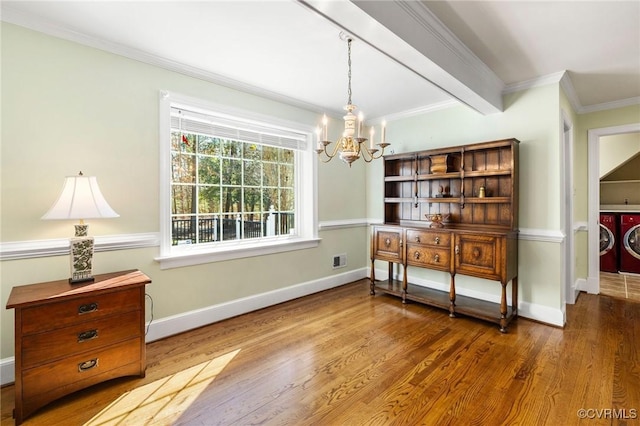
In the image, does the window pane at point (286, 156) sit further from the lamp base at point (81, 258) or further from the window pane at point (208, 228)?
the lamp base at point (81, 258)

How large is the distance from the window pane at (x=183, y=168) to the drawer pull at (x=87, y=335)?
145 centimetres

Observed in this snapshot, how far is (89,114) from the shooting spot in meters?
2.28

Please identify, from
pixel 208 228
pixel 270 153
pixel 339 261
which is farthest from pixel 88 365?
pixel 339 261

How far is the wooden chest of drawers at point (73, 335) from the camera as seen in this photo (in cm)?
167

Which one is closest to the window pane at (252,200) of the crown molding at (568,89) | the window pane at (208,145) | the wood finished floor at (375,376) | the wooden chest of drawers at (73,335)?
the window pane at (208,145)

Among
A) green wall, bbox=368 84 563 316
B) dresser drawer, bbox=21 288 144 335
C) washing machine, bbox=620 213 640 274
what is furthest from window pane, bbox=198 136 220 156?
washing machine, bbox=620 213 640 274

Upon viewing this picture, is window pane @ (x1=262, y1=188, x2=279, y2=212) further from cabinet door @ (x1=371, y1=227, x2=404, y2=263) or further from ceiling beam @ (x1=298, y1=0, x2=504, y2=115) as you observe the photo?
ceiling beam @ (x1=298, y1=0, x2=504, y2=115)

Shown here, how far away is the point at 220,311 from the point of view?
3.00 meters

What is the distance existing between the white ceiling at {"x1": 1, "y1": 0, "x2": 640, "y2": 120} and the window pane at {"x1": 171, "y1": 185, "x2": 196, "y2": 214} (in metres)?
1.07

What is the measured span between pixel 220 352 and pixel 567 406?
234cm

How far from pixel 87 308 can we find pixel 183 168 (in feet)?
4.87

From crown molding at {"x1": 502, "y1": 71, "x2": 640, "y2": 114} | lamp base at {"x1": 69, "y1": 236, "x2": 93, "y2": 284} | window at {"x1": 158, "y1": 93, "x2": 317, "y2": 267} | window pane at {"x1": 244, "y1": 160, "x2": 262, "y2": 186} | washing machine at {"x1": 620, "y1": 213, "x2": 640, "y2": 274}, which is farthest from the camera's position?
washing machine at {"x1": 620, "y1": 213, "x2": 640, "y2": 274}

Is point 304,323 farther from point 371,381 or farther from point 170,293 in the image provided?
point 170,293

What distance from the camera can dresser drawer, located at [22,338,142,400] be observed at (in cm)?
169
